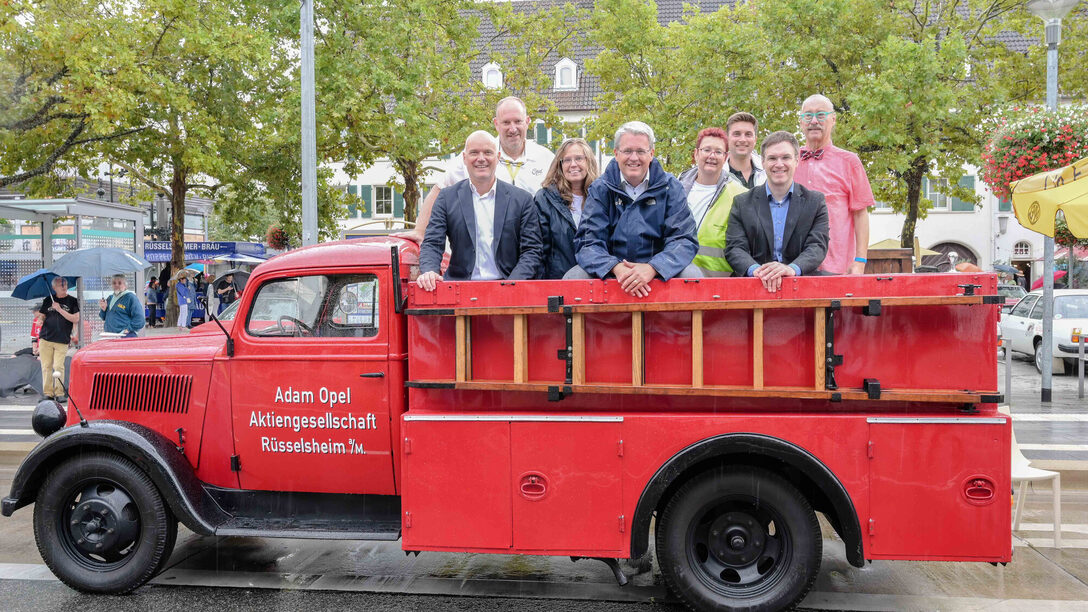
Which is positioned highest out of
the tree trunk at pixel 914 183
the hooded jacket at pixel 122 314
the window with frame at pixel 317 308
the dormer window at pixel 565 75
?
the dormer window at pixel 565 75

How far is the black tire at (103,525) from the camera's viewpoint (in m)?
4.62

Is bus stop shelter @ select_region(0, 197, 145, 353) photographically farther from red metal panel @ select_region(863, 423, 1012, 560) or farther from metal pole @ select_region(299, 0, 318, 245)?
red metal panel @ select_region(863, 423, 1012, 560)

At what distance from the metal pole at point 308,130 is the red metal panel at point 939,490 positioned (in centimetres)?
999

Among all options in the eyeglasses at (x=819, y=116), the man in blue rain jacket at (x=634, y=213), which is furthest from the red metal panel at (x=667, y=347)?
the eyeglasses at (x=819, y=116)

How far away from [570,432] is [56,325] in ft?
34.6

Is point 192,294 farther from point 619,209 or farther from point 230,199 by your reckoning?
point 619,209

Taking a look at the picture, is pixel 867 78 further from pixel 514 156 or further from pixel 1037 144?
pixel 514 156

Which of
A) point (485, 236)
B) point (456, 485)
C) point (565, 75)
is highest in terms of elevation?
point (565, 75)

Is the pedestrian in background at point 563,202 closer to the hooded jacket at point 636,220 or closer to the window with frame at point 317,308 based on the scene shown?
the hooded jacket at point 636,220

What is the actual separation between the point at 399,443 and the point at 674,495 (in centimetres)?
155

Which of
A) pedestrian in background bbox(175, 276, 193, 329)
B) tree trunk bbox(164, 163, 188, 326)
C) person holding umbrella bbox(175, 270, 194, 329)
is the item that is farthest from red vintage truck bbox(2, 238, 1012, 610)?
pedestrian in background bbox(175, 276, 193, 329)

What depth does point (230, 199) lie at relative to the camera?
905 inches

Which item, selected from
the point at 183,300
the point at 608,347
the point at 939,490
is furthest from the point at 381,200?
the point at 939,490

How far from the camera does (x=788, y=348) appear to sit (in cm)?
404
